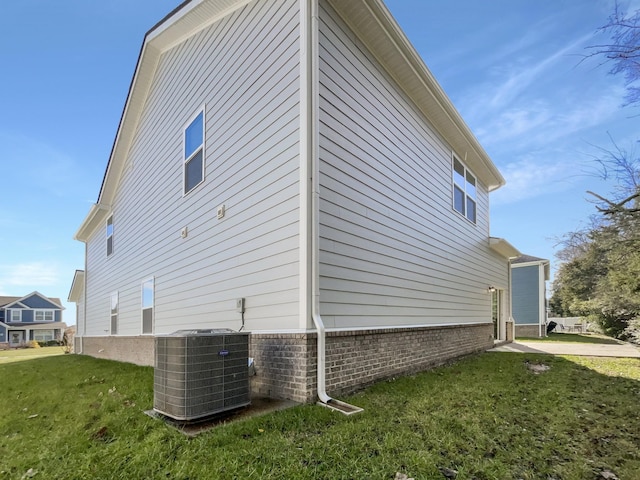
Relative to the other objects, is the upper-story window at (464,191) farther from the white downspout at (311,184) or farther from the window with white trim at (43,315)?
the window with white trim at (43,315)

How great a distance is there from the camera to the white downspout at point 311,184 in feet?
13.9

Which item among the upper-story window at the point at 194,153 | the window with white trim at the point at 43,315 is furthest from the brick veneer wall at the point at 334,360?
the window with white trim at the point at 43,315

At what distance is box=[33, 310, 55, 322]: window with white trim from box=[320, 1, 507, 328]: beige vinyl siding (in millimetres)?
47132

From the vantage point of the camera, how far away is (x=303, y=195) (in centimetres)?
444

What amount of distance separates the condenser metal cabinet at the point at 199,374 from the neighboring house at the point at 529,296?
18.5m

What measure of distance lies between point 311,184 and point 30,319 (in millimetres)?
48259

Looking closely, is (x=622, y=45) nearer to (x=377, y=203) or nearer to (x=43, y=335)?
(x=377, y=203)

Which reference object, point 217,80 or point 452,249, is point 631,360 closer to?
point 452,249

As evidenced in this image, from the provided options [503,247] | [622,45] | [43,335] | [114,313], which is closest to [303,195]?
[622,45]

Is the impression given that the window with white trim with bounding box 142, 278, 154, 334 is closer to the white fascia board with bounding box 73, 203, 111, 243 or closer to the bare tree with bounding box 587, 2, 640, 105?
the white fascia board with bounding box 73, 203, 111, 243

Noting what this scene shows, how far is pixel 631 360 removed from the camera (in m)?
8.18

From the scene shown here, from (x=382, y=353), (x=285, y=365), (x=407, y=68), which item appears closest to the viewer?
(x=285, y=365)

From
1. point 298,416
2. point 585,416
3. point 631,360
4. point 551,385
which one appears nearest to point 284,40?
point 298,416

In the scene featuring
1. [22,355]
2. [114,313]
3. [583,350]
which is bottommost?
[22,355]
